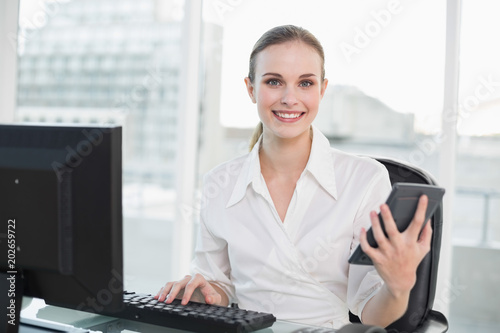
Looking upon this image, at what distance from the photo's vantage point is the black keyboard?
1.17 metres

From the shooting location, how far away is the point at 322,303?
5.30ft

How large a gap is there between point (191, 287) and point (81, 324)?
12.5 inches

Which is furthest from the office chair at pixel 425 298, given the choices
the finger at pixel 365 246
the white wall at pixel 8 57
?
the white wall at pixel 8 57

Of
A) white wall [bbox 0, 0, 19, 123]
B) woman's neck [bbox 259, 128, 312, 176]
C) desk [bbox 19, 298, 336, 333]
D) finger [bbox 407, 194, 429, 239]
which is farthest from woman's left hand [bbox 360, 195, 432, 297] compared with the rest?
white wall [bbox 0, 0, 19, 123]

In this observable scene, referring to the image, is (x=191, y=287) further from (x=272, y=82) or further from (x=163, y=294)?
(x=272, y=82)

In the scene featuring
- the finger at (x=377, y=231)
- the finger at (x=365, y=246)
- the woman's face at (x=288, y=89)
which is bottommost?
the finger at (x=365, y=246)

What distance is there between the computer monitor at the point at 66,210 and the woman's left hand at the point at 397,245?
0.51m

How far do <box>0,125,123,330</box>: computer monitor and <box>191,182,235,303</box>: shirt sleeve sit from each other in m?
0.77

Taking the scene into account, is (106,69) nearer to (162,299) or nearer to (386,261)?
(162,299)

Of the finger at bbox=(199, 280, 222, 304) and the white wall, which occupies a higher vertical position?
the white wall

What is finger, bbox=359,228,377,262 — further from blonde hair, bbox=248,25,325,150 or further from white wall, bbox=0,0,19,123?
white wall, bbox=0,0,19,123

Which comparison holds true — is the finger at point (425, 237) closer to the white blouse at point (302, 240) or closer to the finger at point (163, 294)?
the white blouse at point (302, 240)

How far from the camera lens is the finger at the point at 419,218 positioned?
1.11 metres

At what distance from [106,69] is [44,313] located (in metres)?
3.07
